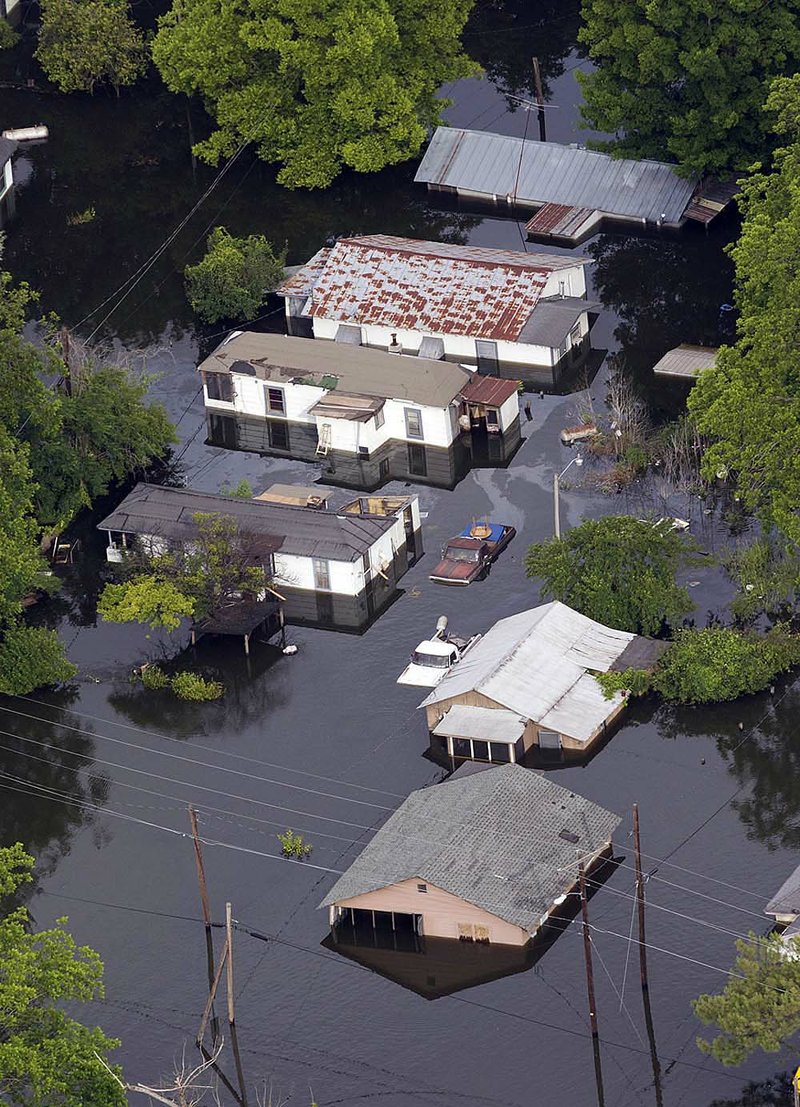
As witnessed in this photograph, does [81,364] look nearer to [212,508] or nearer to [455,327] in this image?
[212,508]

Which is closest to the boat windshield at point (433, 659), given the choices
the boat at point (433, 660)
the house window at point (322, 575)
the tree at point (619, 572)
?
the boat at point (433, 660)

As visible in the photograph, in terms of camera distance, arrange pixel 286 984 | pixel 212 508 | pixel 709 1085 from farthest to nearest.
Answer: pixel 212 508 < pixel 286 984 < pixel 709 1085

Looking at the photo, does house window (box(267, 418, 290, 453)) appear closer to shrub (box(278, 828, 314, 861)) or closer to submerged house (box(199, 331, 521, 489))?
submerged house (box(199, 331, 521, 489))

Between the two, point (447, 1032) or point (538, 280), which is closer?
point (447, 1032)

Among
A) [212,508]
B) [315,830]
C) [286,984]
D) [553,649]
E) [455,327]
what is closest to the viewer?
[286,984]

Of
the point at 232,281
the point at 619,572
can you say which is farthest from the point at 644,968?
the point at 232,281

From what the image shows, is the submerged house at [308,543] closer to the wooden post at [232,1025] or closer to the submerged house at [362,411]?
the submerged house at [362,411]

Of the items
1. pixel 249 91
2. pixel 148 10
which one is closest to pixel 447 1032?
pixel 249 91

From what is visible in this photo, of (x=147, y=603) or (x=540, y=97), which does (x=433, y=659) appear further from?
(x=540, y=97)
